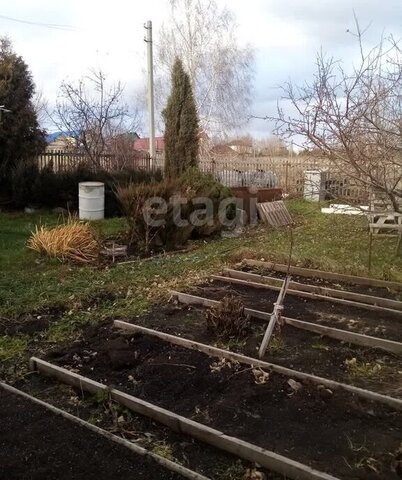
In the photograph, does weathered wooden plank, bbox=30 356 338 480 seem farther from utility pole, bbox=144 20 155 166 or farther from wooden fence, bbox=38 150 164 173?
utility pole, bbox=144 20 155 166

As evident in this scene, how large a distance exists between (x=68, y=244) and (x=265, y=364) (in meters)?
5.17

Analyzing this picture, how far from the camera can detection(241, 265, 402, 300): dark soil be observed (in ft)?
19.1

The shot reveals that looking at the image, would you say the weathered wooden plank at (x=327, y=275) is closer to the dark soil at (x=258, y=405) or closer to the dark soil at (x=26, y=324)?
the dark soil at (x=258, y=405)

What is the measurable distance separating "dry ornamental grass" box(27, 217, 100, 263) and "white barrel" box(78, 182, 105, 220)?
3863 mm

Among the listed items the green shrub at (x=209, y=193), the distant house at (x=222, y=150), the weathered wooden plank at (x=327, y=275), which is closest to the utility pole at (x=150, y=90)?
the green shrub at (x=209, y=193)

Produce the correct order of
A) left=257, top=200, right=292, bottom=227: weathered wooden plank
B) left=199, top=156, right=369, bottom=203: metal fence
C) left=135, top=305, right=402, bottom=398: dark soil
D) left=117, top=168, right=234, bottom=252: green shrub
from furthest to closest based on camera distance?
left=199, top=156, right=369, bottom=203: metal fence
left=257, top=200, right=292, bottom=227: weathered wooden plank
left=117, top=168, right=234, bottom=252: green shrub
left=135, top=305, right=402, bottom=398: dark soil

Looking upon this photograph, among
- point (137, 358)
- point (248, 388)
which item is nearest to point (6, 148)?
point (137, 358)

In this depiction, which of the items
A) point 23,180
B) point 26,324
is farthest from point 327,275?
point 23,180

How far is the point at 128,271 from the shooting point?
23.7 feet

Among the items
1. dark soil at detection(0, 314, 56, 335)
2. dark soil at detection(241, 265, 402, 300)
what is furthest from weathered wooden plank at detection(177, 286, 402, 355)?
dark soil at detection(0, 314, 56, 335)

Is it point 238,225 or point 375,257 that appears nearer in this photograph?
point 375,257

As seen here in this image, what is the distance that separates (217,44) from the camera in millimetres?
29609

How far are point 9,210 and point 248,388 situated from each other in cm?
1145

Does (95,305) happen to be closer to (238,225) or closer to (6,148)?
(238,225)
